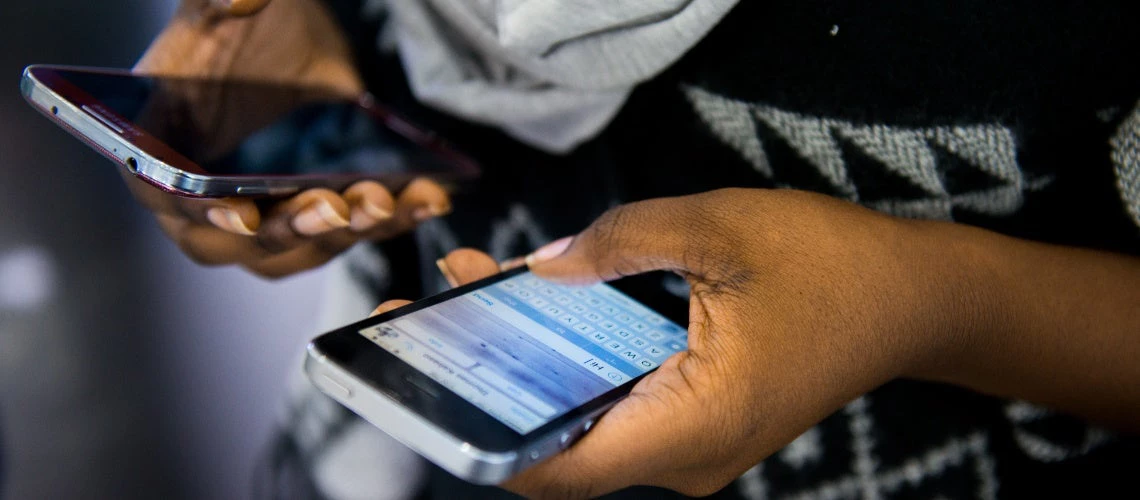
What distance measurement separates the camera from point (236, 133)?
506 millimetres

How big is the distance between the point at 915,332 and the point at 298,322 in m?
0.68

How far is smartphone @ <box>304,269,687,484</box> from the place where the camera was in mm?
325

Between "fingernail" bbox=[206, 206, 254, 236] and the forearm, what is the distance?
1.19 feet

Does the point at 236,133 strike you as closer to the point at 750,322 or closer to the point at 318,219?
the point at 318,219

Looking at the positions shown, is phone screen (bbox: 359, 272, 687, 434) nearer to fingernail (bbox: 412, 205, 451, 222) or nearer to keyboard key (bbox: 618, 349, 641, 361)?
keyboard key (bbox: 618, 349, 641, 361)

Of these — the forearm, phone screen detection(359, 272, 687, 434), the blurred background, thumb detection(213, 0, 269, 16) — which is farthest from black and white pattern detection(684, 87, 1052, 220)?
the blurred background

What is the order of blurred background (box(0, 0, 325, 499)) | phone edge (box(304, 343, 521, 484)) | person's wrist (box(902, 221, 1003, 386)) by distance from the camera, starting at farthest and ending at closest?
blurred background (box(0, 0, 325, 499)), person's wrist (box(902, 221, 1003, 386)), phone edge (box(304, 343, 521, 484))

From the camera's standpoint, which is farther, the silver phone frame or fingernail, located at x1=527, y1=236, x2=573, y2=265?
fingernail, located at x1=527, y1=236, x2=573, y2=265

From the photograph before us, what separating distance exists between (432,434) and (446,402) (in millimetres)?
25

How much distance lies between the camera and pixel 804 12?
1.48 ft

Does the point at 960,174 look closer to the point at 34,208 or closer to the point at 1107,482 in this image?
the point at 1107,482

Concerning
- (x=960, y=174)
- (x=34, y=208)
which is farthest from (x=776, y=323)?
(x=34, y=208)

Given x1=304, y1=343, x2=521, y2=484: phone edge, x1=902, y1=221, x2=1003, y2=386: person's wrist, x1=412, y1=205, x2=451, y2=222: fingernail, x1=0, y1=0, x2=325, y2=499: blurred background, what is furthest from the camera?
x1=0, y1=0, x2=325, y2=499: blurred background

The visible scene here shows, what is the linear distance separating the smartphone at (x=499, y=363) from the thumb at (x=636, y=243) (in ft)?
0.10
